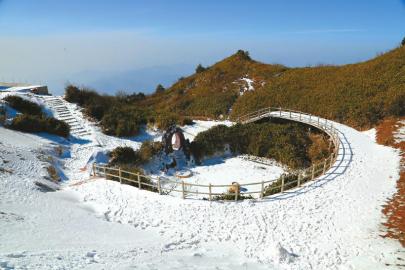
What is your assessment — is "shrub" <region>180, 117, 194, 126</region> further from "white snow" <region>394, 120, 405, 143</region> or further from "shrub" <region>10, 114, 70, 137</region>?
"white snow" <region>394, 120, 405, 143</region>

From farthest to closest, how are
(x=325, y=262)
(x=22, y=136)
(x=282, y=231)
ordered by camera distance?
(x=22, y=136) < (x=282, y=231) < (x=325, y=262)

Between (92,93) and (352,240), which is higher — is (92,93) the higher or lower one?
the higher one

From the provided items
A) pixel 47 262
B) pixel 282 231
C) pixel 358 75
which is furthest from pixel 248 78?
pixel 47 262

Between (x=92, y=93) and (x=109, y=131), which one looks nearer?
(x=109, y=131)

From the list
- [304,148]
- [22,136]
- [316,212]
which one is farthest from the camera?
[304,148]

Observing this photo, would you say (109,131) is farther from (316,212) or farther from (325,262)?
(325,262)

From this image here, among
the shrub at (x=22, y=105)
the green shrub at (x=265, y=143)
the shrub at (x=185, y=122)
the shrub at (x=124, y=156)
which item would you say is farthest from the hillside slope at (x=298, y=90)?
the shrub at (x=22, y=105)
